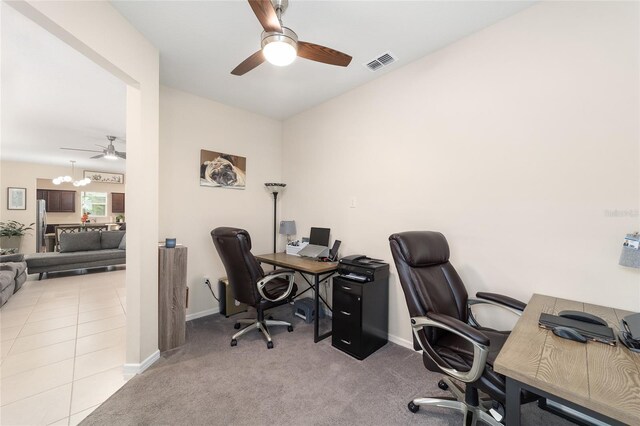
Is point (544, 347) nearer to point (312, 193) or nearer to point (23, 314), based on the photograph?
point (312, 193)

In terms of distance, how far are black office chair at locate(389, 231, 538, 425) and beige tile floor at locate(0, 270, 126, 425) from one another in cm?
219

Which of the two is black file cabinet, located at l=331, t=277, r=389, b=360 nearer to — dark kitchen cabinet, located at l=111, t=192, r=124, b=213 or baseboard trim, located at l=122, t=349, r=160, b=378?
baseboard trim, located at l=122, t=349, r=160, b=378

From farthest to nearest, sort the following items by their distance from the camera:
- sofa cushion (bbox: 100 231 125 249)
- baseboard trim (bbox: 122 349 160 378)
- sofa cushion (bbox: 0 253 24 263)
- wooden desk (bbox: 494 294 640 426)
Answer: sofa cushion (bbox: 100 231 125 249) → sofa cushion (bbox: 0 253 24 263) → baseboard trim (bbox: 122 349 160 378) → wooden desk (bbox: 494 294 640 426)

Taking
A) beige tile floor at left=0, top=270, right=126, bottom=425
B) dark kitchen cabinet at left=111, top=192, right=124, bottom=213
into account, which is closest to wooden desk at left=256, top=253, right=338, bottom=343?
beige tile floor at left=0, top=270, right=126, bottom=425

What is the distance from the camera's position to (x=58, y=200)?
7.66 metres

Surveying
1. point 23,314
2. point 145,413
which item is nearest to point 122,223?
point 23,314

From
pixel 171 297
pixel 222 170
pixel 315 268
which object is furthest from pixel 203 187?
pixel 315 268

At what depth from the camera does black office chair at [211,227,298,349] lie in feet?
7.62

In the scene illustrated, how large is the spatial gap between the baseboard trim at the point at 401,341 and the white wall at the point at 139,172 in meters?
2.18

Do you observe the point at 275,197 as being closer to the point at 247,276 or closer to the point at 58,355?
the point at 247,276

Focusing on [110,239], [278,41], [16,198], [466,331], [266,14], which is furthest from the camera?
[16,198]

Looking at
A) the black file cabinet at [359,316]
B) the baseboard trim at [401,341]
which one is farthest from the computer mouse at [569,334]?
the baseboard trim at [401,341]

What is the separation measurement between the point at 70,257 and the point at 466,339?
6862mm

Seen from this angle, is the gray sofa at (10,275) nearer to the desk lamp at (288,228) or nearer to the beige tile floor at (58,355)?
the beige tile floor at (58,355)
